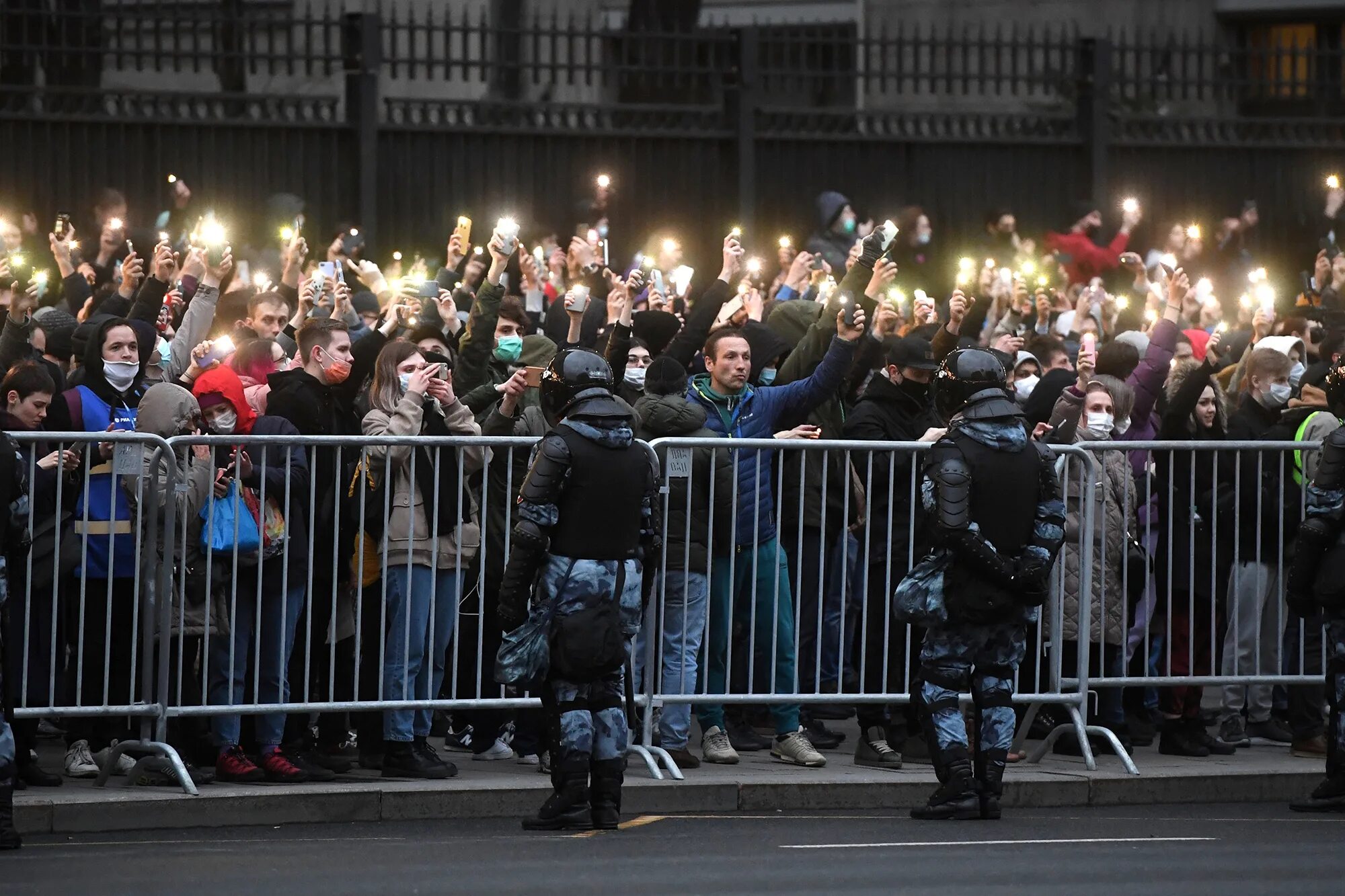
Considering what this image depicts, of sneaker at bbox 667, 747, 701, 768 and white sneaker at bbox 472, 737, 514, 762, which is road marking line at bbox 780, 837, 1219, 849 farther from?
white sneaker at bbox 472, 737, 514, 762

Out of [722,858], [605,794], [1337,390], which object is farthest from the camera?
[1337,390]

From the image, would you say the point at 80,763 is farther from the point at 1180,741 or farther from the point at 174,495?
the point at 1180,741

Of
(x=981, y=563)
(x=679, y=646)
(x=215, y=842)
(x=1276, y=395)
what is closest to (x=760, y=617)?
(x=679, y=646)

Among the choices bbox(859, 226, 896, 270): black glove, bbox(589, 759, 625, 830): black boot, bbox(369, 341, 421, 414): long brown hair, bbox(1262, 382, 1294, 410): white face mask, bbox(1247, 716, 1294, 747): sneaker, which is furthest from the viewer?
bbox(1262, 382, 1294, 410): white face mask

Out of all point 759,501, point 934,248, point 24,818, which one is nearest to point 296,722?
point 24,818

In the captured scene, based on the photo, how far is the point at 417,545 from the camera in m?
10.2

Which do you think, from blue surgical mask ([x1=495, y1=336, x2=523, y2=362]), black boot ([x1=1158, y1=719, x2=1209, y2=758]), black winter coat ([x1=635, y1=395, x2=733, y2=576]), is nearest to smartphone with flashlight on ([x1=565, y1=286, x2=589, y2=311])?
blue surgical mask ([x1=495, y1=336, x2=523, y2=362])

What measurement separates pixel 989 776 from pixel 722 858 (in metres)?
1.60

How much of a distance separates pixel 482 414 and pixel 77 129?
26.2ft

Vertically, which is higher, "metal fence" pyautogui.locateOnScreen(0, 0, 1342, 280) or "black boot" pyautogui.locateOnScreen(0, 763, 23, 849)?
"metal fence" pyautogui.locateOnScreen(0, 0, 1342, 280)

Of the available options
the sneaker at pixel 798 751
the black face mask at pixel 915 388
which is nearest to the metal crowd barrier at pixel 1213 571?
the black face mask at pixel 915 388

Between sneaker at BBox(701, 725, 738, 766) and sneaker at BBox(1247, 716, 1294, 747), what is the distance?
3087 millimetres

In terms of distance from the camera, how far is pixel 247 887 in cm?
796

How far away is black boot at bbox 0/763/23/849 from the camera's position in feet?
28.0
